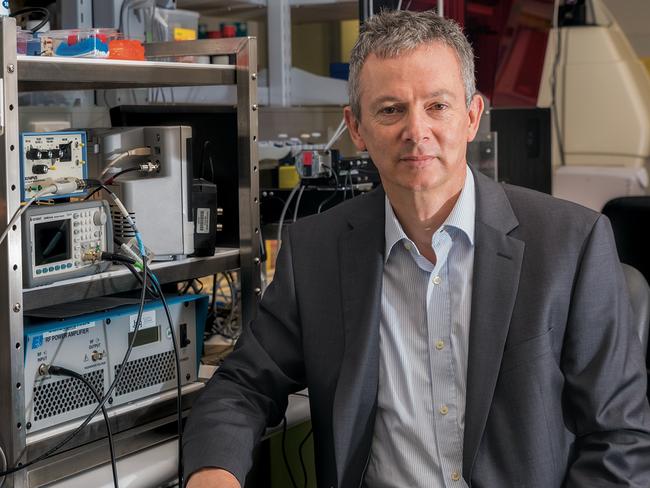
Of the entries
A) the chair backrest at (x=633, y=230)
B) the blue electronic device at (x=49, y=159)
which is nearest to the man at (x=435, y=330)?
the blue electronic device at (x=49, y=159)

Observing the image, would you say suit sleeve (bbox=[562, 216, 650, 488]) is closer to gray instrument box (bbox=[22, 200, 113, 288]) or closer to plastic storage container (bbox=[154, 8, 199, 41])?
gray instrument box (bbox=[22, 200, 113, 288])

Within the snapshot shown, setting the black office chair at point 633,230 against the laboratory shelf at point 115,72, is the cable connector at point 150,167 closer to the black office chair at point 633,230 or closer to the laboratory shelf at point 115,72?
the laboratory shelf at point 115,72

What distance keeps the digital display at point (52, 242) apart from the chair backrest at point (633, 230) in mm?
2299

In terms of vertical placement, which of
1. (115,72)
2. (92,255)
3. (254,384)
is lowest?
(254,384)

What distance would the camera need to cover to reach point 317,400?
61.8 inches

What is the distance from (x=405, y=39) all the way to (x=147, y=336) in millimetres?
684

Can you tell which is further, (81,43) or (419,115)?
(81,43)

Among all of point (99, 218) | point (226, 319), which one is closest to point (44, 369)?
point (99, 218)

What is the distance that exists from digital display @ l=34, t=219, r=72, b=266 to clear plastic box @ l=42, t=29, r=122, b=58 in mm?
304

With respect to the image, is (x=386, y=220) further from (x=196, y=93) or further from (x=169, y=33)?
(x=196, y=93)

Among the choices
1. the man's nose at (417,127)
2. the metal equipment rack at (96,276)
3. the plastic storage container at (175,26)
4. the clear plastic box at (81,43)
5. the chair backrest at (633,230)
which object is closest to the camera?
the metal equipment rack at (96,276)

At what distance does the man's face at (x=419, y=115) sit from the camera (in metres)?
1.46

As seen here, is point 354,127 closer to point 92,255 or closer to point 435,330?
point 435,330

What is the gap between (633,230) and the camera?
3.33m
